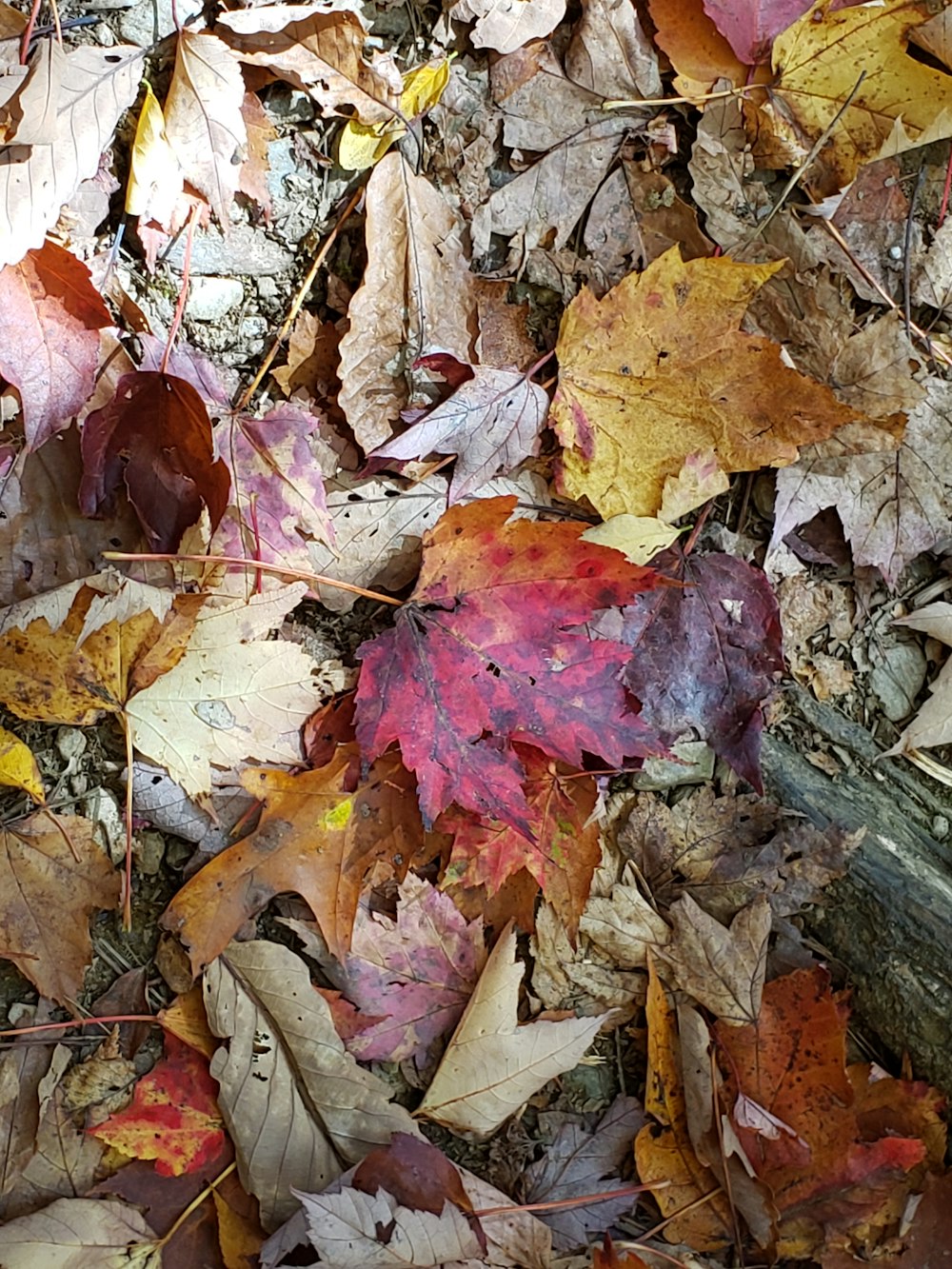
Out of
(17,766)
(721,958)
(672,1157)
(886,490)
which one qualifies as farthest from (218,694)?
(886,490)

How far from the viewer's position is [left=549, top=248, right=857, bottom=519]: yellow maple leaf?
1.36 metres

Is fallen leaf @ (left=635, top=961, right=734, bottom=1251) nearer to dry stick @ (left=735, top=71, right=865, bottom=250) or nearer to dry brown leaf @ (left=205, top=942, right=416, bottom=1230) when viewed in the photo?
dry brown leaf @ (left=205, top=942, right=416, bottom=1230)

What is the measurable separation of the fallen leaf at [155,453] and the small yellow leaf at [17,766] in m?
0.36

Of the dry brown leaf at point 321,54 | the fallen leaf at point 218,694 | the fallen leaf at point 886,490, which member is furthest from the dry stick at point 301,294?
the fallen leaf at point 886,490

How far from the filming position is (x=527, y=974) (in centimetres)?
146

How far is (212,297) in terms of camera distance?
4.72 feet

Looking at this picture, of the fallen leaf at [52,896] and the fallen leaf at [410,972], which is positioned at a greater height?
the fallen leaf at [52,896]

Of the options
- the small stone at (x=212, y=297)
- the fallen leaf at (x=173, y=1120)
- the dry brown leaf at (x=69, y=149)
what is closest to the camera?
the dry brown leaf at (x=69, y=149)

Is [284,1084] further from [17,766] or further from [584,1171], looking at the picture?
[17,766]

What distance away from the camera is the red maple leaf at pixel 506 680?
4.31ft

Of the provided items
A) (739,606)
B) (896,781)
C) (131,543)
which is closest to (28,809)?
(131,543)

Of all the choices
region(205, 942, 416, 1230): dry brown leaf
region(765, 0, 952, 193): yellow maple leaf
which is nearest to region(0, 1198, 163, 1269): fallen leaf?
region(205, 942, 416, 1230): dry brown leaf

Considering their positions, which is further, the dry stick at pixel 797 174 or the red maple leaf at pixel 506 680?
the dry stick at pixel 797 174

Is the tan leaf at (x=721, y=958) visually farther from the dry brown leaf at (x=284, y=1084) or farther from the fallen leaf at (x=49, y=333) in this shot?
the fallen leaf at (x=49, y=333)
